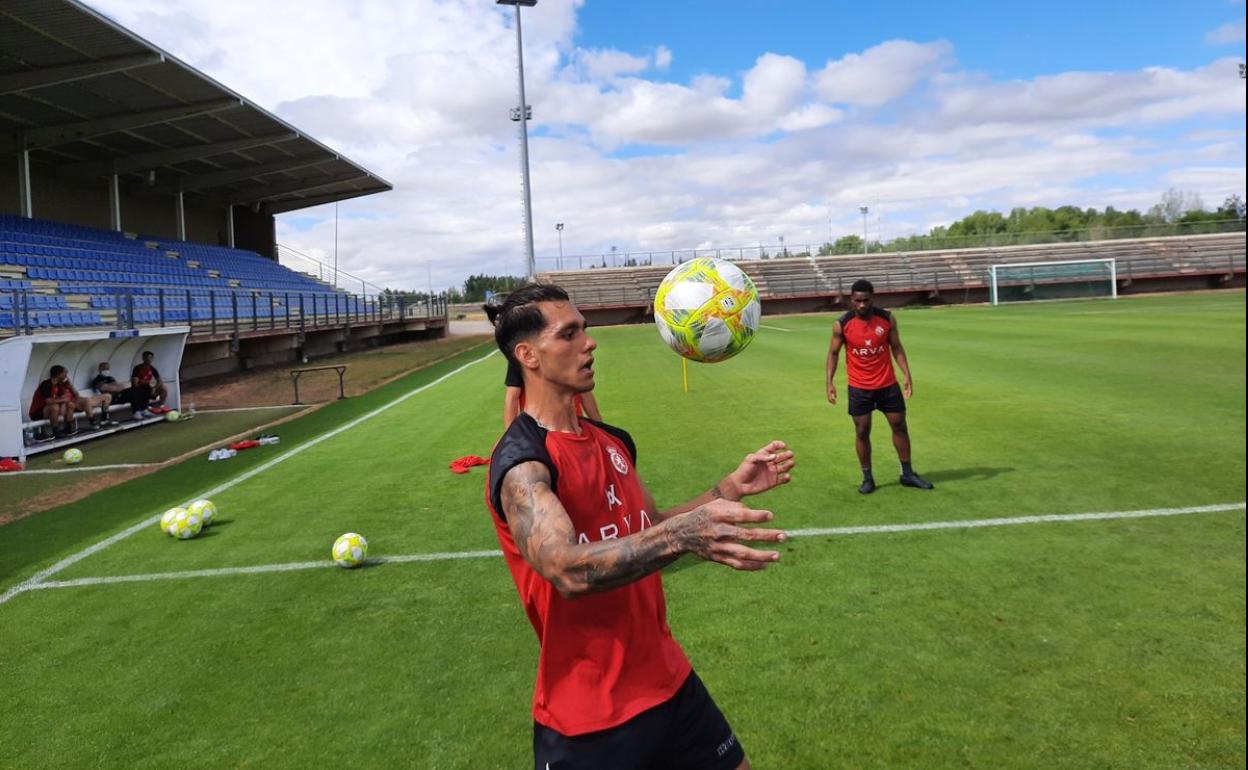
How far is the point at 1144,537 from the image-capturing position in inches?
215

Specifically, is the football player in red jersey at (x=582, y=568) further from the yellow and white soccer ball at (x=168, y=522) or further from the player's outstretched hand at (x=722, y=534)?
the yellow and white soccer ball at (x=168, y=522)

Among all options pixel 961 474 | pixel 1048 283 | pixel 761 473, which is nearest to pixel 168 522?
pixel 761 473

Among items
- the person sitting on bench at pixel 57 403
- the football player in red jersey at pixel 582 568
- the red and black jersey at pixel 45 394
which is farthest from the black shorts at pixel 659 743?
the red and black jersey at pixel 45 394

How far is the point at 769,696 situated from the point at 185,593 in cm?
438

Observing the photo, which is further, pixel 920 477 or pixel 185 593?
pixel 920 477

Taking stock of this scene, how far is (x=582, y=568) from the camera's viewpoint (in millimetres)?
1706

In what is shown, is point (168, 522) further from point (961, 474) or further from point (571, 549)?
point (961, 474)

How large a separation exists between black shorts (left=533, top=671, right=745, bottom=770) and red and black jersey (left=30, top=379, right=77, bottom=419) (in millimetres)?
13284

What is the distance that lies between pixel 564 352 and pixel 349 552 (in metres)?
4.26

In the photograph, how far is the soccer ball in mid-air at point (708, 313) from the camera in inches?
198

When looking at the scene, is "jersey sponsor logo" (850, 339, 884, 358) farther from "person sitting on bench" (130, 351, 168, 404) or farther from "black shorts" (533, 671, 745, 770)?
"person sitting on bench" (130, 351, 168, 404)

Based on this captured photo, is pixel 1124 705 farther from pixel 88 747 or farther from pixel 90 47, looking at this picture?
pixel 90 47

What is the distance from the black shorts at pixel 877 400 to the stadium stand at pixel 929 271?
128 feet

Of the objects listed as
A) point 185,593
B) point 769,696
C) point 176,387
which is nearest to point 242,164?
point 176,387
